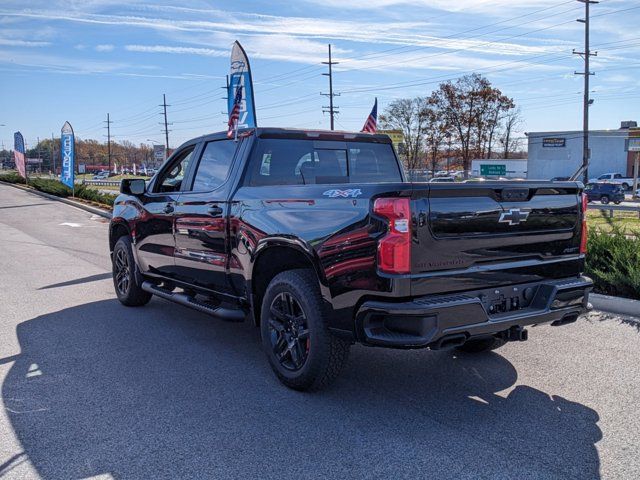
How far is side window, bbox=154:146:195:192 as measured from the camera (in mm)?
6113

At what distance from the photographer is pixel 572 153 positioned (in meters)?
61.2

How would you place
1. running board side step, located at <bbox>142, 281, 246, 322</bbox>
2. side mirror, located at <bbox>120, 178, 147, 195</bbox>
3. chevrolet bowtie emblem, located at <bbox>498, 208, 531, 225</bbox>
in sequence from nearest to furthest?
chevrolet bowtie emblem, located at <bbox>498, 208, 531, 225</bbox> < running board side step, located at <bbox>142, 281, 246, 322</bbox> < side mirror, located at <bbox>120, 178, 147, 195</bbox>

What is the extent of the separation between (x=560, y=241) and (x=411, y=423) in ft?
5.62

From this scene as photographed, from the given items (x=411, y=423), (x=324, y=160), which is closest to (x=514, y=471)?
(x=411, y=423)

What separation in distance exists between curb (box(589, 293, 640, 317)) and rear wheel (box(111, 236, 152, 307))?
17.1 ft

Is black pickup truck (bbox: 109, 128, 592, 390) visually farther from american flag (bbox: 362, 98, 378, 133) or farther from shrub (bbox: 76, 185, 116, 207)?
shrub (bbox: 76, 185, 116, 207)

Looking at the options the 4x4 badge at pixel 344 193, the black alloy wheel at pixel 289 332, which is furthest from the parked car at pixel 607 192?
the 4x4 badge at pixel 344 193

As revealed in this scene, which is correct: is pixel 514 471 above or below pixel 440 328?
below

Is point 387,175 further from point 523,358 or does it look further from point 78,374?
point 78,374

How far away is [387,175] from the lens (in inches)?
232

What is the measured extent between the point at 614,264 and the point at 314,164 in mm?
4120

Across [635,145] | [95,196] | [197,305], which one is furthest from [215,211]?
[635,145]

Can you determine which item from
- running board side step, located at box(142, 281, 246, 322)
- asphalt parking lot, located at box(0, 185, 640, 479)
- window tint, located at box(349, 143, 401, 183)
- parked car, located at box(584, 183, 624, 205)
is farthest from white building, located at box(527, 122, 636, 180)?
→ asphalt parking lot, located at box(0, 185, 640, 479)

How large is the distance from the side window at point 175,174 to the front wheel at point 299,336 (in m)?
2.23
